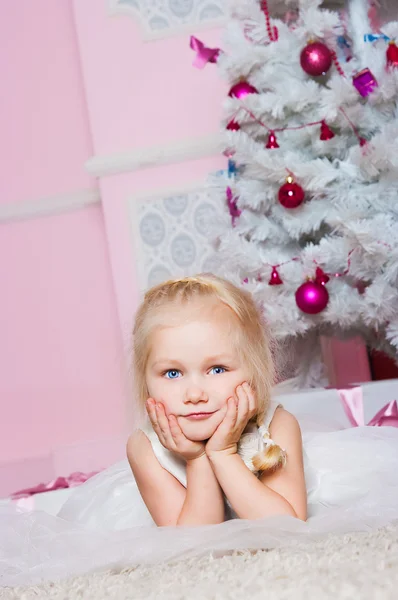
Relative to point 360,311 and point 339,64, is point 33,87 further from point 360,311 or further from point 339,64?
point 360,311

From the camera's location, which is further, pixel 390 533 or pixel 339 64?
pixel 339 64

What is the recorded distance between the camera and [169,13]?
278 centimetres

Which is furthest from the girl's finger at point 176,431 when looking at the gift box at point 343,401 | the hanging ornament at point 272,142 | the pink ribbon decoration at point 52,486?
the hanging ornament at point 272,142

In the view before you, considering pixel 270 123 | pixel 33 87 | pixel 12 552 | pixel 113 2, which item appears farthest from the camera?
pixel 33 87

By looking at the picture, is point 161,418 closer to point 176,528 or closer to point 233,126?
point 176,528

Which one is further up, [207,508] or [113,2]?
[113,2]

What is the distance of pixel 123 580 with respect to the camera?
85cm

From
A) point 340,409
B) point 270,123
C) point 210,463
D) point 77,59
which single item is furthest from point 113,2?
point 210,463

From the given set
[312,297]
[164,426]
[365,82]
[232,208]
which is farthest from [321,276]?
[164,426]

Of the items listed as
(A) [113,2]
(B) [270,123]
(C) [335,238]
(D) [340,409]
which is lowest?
A: (D) [340,409]

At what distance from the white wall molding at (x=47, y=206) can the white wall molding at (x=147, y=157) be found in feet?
0.60

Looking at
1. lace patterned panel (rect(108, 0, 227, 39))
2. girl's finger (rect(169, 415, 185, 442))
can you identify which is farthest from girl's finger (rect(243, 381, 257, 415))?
lace patterned panel (rect(108, 0, 227, 39))

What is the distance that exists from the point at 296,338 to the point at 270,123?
0.59 meters

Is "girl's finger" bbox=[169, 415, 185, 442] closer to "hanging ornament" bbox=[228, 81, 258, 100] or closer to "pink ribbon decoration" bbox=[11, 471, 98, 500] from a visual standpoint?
"pink ribbon decoration" bbox=[11, 471, 98, 500]
